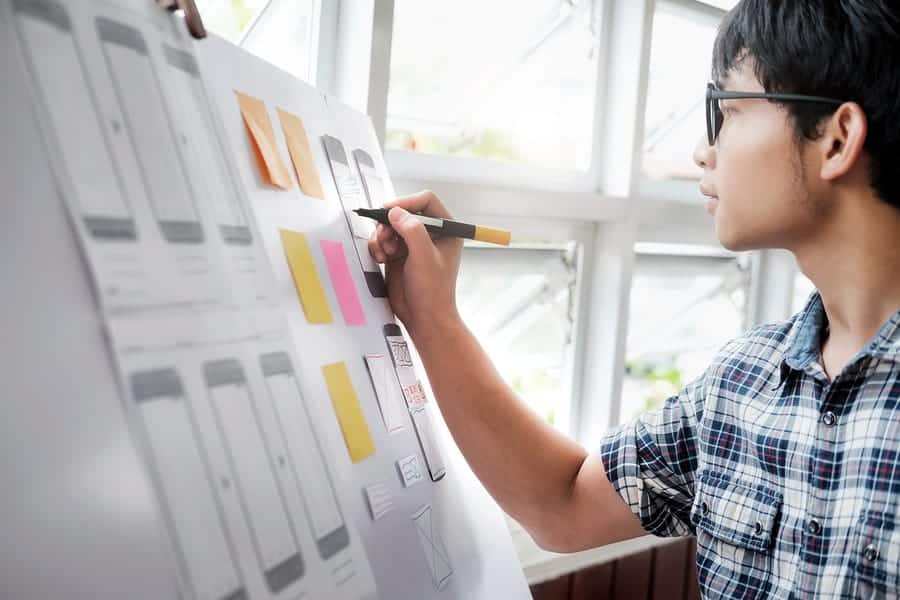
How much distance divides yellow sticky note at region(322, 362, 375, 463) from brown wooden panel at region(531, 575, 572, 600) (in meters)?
0.95

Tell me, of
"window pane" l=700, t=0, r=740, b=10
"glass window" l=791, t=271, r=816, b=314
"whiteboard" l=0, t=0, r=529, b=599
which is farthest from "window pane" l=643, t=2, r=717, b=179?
"whiteboard" l=0, t=0, r=529, b=599

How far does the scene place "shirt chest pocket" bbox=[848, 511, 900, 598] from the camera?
839 mm

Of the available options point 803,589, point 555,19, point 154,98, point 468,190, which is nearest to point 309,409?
point 154,98

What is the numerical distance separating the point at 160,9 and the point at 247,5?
691mm

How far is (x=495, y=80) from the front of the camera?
1.70 meters

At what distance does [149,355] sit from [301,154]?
1.26 feet

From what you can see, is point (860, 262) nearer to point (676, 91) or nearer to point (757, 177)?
point (757, 177)

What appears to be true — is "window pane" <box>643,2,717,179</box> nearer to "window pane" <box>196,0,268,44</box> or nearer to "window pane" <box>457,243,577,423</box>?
"window pane" <box>457,243,577,423</box>

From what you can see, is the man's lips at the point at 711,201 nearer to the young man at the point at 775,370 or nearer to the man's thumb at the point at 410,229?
the young man at the point at 775,370

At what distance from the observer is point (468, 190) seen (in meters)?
1.44

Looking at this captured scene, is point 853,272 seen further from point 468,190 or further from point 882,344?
point 468,190

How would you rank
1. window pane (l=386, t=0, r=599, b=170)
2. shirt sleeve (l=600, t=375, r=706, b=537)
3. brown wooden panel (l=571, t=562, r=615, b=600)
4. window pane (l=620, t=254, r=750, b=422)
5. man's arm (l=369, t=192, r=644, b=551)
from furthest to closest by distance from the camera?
window pane (l=620, t=254, r=750, b=422) < brown wooden panel (l=571, t=562, r=615, b=600) < window pane (l=386, t=0, r=599, b=170) < shirt sleeve (l=600, t=375, r=706, b=537) < man's arm (l=369, t=192, r=644, b=551)

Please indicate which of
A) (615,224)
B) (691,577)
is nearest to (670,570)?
(691,577)

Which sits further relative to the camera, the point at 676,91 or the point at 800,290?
the point at 800,290
